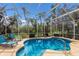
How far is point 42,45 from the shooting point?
20.0 ft

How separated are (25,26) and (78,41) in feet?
6.68

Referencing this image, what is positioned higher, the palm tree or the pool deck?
the palm tree

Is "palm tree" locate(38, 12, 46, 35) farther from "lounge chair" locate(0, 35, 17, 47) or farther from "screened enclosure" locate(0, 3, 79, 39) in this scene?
"lounge chair" locate(0, 35, 17, 47)

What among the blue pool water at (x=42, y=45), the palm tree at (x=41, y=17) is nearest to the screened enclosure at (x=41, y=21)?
the palm tree at (x=41, y=17)

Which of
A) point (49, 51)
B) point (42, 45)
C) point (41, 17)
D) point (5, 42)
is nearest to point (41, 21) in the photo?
point (41, 17)

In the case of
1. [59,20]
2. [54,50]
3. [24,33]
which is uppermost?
[59,20]

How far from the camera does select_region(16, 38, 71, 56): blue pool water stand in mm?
5926

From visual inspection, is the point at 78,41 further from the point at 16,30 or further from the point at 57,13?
the point at 16,30

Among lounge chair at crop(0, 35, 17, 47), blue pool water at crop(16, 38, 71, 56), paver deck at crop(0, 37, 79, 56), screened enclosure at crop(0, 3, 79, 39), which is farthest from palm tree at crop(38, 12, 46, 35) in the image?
lounge chair at crop(0, 35, 17, 47)

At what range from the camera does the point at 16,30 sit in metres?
5.92

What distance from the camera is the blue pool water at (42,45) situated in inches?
233

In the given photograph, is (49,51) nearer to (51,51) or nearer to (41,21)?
(51,51)

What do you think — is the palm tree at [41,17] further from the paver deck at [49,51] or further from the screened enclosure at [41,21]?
the paver deck at [49,51]

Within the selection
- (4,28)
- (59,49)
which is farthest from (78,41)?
(4,28)
